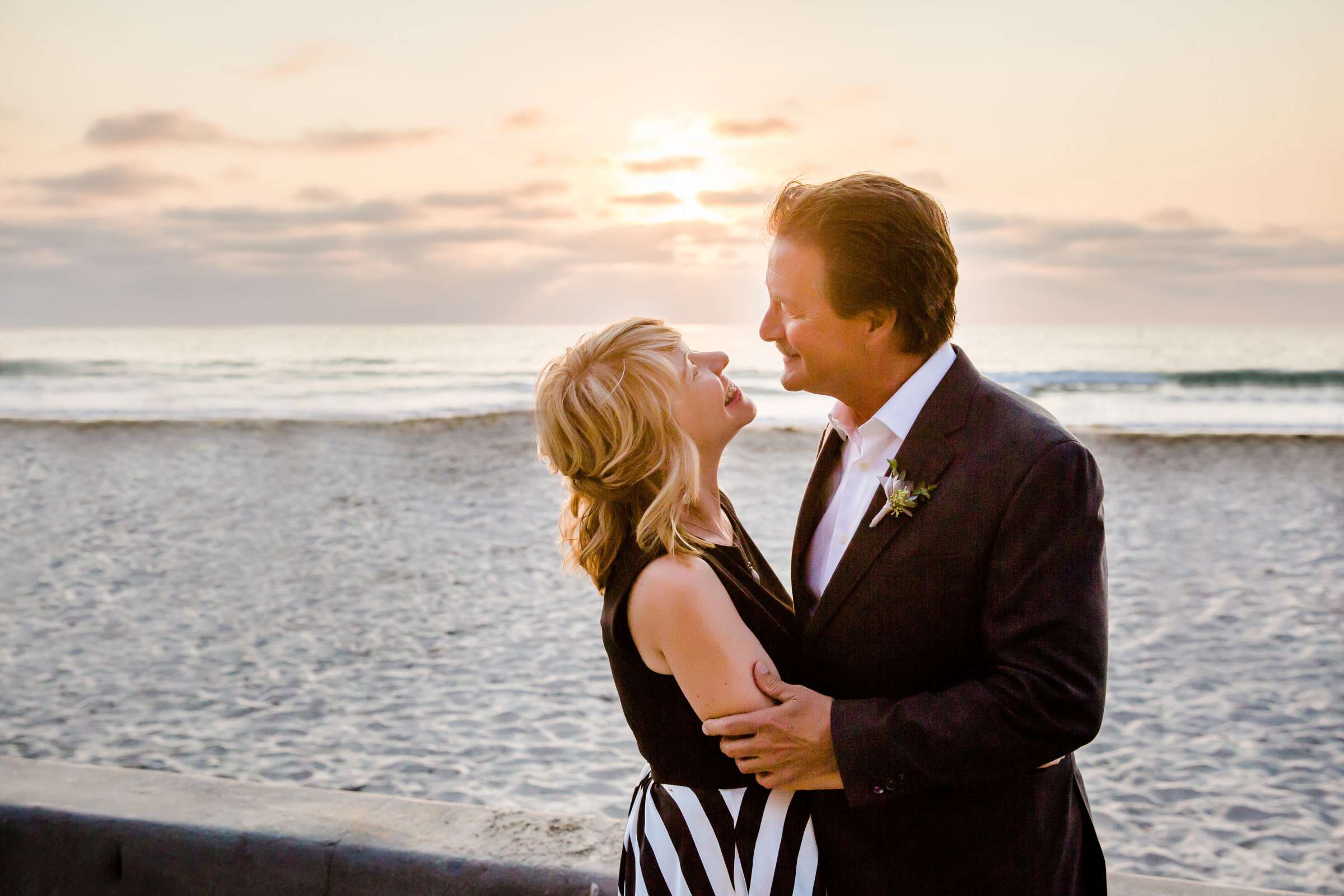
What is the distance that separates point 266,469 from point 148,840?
12.6 metres

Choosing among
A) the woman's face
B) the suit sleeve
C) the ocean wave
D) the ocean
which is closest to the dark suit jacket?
the suit sleeve

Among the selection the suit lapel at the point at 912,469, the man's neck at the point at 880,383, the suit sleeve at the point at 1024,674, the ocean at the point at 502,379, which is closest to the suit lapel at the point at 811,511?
the man's neck at the point at 880,383

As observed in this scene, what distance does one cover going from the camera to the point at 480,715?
20.1ft

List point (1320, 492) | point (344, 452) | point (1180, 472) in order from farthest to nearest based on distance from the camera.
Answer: point (344, 452) → point (1180, 472) → point (1320, 492)

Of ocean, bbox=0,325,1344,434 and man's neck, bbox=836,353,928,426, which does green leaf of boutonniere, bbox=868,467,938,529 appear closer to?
man's neck, bbox=836,353,928,426

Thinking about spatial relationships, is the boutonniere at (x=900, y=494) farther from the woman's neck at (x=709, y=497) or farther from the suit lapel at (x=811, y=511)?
the woman's neck at (x=709, y=497)

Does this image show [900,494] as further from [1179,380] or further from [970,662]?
[1179,380]

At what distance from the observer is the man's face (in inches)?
95.5

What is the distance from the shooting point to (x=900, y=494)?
2219 mm

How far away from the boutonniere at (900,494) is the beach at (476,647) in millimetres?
3022

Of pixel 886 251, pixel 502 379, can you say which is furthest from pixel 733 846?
pixel 502 379

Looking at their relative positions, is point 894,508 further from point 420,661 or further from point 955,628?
point 420,661

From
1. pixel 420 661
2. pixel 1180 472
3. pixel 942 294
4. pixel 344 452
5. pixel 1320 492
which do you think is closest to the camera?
pixel 942 294

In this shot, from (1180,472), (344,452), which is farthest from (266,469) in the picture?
(1180,472)
